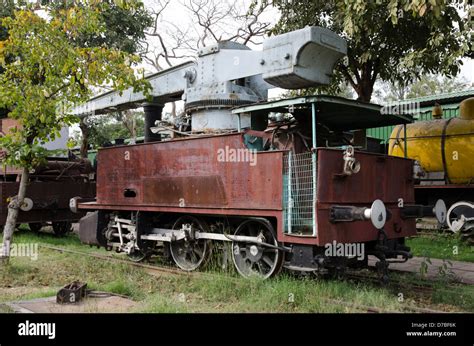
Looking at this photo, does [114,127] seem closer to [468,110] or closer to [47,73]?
[468,110]

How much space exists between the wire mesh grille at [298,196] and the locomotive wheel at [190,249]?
1.91 meters

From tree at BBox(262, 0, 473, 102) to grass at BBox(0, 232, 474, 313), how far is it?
3.90 m

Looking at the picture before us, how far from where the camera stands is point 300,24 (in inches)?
500

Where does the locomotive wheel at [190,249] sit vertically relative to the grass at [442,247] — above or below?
above

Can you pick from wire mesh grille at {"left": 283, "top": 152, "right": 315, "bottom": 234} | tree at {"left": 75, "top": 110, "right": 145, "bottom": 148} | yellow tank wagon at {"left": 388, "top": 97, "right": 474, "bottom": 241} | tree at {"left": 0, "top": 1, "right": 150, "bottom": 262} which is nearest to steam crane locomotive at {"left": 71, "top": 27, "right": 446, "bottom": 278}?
wire mesh grille at {"left": 283, "top": 152, "right": 315, "bottom": 234}

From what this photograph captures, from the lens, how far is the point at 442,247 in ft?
36.4

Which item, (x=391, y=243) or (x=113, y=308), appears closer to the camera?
(x=113, y=308)

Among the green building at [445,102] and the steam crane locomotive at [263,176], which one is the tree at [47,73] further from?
the green building at [445,102]

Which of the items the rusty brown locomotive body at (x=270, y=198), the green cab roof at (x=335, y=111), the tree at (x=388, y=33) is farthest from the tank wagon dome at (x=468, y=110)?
the rusty brown locomotive body at (x=270, y=198)

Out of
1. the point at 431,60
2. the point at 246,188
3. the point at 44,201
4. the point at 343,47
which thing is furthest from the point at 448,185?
the point at 44,201

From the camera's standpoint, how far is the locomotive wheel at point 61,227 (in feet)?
46.9

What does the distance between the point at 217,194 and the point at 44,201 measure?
7.48 meters

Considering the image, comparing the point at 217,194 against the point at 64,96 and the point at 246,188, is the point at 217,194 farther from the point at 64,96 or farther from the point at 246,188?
the point at 64,96

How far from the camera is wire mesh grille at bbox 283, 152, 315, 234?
654 centimetres
